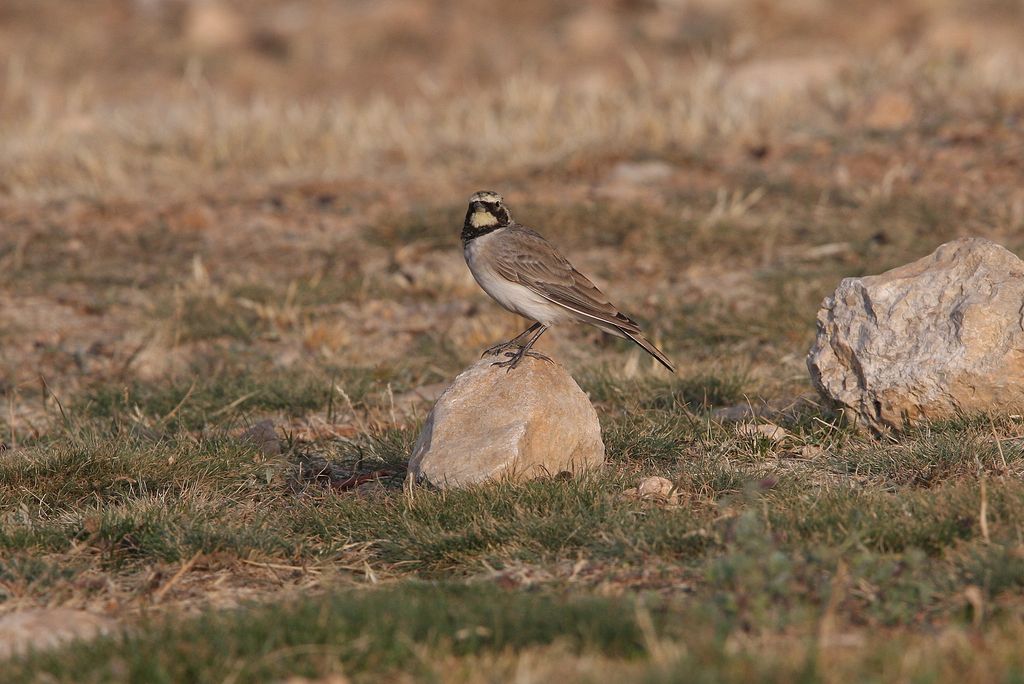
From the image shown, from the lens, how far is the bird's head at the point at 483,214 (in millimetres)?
6930

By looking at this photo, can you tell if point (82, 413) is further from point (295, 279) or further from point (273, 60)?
point (273, 60)

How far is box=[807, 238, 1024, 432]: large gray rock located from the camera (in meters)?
6.14

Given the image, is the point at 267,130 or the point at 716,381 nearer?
the point at 716,381

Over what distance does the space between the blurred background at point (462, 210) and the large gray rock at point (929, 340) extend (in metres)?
1.04

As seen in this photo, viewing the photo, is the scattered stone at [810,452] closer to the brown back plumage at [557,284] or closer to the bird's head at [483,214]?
the brown back plumage at [557,284]

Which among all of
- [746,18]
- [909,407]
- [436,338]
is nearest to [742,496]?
[909,407]

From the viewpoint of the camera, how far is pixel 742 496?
552 cm

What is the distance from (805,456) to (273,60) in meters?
20.4

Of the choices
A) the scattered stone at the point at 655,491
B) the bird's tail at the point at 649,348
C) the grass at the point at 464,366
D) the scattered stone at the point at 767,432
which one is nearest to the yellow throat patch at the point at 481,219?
the bird's tail at the point at 649,348

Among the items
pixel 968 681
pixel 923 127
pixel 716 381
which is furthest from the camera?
pixel 923 127

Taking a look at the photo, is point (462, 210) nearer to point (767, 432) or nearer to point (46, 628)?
point (767, 432)

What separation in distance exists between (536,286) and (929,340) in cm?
196

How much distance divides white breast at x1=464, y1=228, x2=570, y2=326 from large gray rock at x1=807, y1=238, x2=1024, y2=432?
4.45 feet

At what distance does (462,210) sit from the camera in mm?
11602
